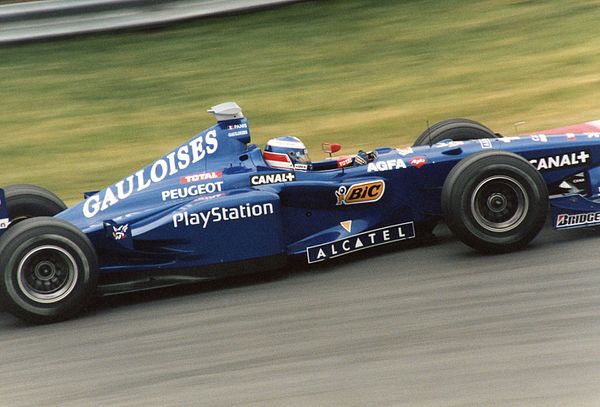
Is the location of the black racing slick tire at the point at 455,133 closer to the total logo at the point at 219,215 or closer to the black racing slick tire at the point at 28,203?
the total logo at the point at 219,215

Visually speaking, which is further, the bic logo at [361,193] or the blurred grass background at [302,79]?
the blurred grass background at [302,79]

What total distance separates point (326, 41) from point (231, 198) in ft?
26.1

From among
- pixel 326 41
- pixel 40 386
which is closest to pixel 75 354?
pixel 40 386

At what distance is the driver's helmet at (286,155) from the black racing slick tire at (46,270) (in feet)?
5.18

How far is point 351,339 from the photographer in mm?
6227

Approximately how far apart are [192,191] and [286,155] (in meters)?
0.78

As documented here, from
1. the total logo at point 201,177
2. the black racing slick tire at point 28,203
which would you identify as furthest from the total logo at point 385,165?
the black racing slick tire at point 28,203

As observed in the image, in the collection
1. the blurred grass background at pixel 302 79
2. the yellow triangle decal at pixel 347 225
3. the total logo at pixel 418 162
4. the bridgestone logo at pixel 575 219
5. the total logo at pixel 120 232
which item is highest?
the blurred grass background at pixel 302 79

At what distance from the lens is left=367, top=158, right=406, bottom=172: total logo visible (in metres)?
7.83

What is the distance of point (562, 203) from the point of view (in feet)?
24.9

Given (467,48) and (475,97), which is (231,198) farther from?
(467,48)

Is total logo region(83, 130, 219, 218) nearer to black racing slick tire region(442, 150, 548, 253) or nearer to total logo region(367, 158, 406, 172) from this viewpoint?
total logo region(367, 158, 406, 172)

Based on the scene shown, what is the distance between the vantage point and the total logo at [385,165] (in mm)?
7832

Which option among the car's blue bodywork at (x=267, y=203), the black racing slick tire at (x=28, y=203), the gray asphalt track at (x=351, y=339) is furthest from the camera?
the black racing slick tire at (x=28, y=203)
